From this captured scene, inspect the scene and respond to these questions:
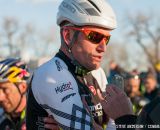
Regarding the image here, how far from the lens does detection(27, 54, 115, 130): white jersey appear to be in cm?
349

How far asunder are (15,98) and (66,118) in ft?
7.85

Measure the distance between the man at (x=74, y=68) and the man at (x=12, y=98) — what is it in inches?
72.0

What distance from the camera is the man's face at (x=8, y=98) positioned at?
575 cm

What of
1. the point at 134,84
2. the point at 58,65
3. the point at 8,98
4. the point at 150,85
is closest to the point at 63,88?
the point at 58,65

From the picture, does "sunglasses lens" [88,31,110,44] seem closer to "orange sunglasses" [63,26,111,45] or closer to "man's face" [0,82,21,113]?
"orange sunglasses" [63,26,111,45]

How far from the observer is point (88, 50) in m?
3.82

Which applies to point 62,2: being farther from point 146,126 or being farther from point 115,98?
point 146,126

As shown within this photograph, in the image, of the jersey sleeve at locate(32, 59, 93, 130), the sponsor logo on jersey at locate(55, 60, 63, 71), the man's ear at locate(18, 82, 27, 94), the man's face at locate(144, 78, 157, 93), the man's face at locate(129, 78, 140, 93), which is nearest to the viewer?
the jersey sleeve at locate(32, 59, 93, 130)

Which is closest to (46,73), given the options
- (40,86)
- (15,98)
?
(40,86)

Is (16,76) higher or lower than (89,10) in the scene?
lower

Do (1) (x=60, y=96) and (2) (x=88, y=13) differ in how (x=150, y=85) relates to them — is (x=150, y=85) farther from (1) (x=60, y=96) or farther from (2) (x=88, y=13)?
(1) (x=60, y=96)

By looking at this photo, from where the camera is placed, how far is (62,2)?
13.4 ft

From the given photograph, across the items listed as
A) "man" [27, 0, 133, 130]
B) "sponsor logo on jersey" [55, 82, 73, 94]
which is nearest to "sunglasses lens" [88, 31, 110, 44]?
"man" [27, 0, 133, 130]

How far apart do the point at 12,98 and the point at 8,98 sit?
48 millimetres
